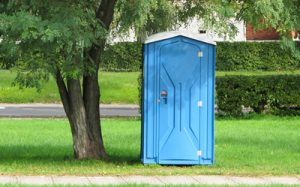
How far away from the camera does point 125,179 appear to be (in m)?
11.8

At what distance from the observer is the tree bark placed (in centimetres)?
1366

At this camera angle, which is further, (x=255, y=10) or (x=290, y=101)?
(x=290, y=101)

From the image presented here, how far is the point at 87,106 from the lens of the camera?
13961 millimetres

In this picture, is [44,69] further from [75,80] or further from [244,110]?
[244,110]

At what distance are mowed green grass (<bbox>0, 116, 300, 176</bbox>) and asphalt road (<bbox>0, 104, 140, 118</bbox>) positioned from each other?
3.10 meters

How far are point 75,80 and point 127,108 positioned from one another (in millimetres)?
17523

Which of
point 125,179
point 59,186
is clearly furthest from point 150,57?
point 59,186

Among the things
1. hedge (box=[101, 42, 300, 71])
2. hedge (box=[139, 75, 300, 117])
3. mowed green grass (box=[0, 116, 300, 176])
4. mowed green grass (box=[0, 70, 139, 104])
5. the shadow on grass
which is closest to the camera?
mowed green grass (box=[0, 116, 300, 176])

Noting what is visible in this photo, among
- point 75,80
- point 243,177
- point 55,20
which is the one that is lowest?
point 243,177

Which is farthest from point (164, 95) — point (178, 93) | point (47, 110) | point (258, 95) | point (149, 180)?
point (47, 110)

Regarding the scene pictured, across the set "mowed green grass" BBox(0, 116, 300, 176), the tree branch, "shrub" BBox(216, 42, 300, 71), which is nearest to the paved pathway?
"mowed green grass" BBox(0, 116, 300, 176)

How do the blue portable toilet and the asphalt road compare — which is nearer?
the blue portable toilet

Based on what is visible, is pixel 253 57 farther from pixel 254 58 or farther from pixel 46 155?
pixel 46 155

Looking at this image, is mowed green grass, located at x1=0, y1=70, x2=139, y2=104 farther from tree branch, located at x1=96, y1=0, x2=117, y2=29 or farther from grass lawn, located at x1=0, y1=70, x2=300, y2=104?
tree branch, located at x1=96, y1=0, x2=117, y2=29
